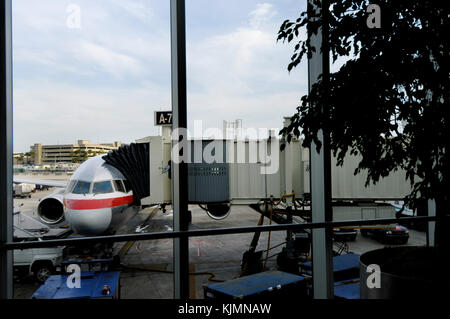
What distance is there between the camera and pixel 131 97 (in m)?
3.44

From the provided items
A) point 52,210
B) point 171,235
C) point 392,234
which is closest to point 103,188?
point 52,210

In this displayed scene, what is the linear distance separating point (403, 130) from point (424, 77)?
0.29m

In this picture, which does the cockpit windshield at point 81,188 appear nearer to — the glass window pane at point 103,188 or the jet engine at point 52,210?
the glass window pane at point 103,188

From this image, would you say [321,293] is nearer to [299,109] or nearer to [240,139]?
[299,109]

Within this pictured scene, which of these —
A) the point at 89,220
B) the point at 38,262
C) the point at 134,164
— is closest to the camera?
the point at 38,262

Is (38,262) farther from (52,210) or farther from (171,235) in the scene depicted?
(171,235)

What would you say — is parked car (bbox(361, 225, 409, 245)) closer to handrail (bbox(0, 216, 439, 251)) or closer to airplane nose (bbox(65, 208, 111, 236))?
handrail (bbox(0, 216, 439, 251))

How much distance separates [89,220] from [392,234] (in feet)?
26.6

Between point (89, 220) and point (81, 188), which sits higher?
point (81, 188)

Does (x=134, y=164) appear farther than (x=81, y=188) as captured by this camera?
Yes

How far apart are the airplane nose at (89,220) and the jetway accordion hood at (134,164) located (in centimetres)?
111

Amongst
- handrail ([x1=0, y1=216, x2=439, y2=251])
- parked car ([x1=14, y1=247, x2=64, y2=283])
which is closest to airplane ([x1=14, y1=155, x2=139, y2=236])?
parked car ([x1=14, y1=247, x2=64, y2=283])

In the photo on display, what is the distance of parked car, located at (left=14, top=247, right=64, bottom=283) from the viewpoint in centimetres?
572

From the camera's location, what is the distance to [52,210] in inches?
323
